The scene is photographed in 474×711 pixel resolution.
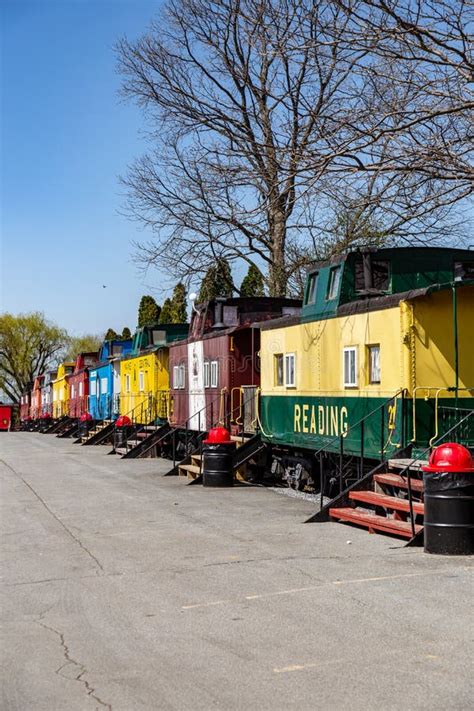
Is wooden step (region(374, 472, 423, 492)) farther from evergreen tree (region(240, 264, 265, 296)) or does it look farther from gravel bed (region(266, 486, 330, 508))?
evergreen tree (region(240, 264, 265, 296))

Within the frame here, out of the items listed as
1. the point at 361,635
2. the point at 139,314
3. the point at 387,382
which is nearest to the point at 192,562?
the point at 361,635

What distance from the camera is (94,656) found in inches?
253

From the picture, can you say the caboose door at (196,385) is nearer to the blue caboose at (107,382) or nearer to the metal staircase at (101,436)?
the metal staircase at (101,436)

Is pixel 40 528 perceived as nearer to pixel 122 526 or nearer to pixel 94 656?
pixel 122 526

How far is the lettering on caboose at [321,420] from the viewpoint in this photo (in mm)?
15375

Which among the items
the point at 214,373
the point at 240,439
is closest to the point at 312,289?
the point at 240,439

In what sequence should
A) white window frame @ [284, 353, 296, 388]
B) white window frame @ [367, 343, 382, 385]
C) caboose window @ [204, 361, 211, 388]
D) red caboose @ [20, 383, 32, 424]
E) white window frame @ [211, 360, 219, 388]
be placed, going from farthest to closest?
1. red caboose @ [20, 383, 32, 424]
2. caboose window @ [204, 361, 211, 388]
3. white window frame @ [211, 360, 219, 388]
4. white window frame @ [284, 353, 296, 388]
5. white window frame @ [367, 343, 382, 385]

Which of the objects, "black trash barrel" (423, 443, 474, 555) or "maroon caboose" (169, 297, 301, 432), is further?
"maroon caboose" (169, 297, 301, 432)

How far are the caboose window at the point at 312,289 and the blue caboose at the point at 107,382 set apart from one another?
22479 millimetres

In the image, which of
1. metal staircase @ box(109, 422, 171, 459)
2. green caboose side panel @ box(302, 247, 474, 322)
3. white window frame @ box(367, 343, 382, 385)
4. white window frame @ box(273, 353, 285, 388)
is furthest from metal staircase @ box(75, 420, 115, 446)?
white window frame @ box(367, 343, 382, 385)

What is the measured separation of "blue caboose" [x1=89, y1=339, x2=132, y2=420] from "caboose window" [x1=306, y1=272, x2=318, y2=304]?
73.7 ft

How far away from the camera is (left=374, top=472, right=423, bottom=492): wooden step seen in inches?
466

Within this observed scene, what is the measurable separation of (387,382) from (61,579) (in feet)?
20.1

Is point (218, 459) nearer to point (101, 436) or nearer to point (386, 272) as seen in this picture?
point (386, 272)
